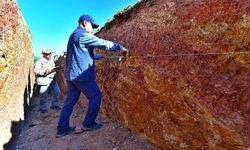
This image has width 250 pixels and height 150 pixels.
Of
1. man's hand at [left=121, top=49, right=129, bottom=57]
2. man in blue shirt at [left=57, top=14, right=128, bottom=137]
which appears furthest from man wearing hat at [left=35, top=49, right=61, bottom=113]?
man's hand at [left=121, top=49, right=129, bottom=57]

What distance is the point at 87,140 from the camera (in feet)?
14.0

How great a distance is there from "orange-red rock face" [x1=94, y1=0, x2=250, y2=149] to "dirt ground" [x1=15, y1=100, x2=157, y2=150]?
20 centimetres

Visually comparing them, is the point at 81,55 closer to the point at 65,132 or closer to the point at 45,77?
the point at 65,132

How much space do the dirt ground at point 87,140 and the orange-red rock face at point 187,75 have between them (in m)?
0.20

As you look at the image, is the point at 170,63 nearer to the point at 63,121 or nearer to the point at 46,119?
the point at 63,121

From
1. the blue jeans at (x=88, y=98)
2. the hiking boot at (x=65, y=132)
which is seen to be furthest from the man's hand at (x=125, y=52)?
the hiking boot at (x=65, y=132)

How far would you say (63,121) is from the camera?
4.62 m

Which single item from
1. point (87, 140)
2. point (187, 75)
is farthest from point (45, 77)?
point (187, 75)

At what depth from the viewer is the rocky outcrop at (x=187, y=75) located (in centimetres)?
250

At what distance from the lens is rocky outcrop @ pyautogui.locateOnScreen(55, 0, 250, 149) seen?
250 centimetres

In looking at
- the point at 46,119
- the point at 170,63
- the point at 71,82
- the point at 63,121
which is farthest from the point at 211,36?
the point at 46,119

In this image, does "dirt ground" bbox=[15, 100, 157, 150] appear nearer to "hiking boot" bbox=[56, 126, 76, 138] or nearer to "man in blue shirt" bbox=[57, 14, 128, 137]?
"hiking boot" bbox=[56, 126, 76, 138]

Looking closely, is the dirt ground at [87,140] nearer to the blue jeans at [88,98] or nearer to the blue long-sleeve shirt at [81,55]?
the blue jeans at [88,98]

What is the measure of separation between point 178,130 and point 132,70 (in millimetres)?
1343
